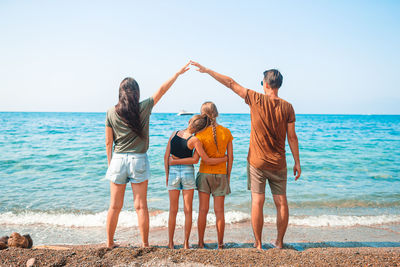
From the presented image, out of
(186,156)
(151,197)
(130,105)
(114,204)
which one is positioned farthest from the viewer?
(151,197)

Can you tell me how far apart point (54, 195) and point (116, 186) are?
4328 millimetres

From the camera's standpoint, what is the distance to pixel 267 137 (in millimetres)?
3381

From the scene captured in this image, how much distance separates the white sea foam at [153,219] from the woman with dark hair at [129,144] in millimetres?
1830

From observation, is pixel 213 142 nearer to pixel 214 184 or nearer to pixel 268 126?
pixel 214 184

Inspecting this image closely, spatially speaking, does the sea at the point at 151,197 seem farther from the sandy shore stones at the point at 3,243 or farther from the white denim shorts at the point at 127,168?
the white denim shorts at the point at 127,168

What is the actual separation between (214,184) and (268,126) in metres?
1.01

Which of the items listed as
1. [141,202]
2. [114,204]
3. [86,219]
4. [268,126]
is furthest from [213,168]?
[86,219]

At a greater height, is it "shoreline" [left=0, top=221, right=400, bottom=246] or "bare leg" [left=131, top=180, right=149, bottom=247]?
"bare leg" [left=131, top=180, right=149, bottom=247]

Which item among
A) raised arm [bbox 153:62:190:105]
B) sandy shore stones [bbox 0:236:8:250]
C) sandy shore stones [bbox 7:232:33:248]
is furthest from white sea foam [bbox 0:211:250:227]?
raised arm [bbox 153:62:190:105]

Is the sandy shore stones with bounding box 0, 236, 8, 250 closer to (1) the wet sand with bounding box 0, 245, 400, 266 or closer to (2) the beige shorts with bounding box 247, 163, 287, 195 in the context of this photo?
(1) the wet sand with bounding box 0, 245, 400, 266

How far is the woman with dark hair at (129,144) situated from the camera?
10.3ft

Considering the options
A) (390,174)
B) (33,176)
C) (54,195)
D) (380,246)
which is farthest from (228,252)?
(390,174)

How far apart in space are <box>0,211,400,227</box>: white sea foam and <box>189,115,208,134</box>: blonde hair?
225 cm

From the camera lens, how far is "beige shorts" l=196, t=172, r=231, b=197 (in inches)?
138
